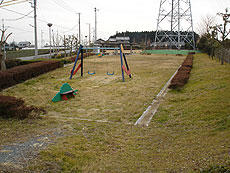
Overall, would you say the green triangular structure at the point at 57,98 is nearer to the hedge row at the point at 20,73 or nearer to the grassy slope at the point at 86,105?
the grassy slope at the point at 86,105

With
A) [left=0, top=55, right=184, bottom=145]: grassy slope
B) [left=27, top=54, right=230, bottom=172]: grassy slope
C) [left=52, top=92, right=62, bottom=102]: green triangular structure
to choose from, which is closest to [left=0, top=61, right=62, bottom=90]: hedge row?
[left=0, top=55, right=184, bottom=145]: grassy slope

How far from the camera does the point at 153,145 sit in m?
4.10

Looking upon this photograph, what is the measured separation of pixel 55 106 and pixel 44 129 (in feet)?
7.81

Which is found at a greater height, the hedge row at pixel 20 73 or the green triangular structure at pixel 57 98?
the hedge row at pixel 20 73

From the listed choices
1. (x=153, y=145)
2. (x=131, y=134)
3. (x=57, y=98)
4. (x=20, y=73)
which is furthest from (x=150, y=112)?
(x=20, y=73)

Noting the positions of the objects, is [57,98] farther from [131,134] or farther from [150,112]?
[131,134]

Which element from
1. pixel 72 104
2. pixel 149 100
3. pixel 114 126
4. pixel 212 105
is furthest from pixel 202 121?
pixel 72 104

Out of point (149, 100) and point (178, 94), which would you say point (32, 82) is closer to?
point (149, 100)

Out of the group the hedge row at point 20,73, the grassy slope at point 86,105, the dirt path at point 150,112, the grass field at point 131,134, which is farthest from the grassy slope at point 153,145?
the hedge row at point 20,73

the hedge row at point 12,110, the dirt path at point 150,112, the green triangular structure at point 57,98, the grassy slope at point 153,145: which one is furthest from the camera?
the green triangular structure at point 57,98

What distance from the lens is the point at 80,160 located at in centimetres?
336

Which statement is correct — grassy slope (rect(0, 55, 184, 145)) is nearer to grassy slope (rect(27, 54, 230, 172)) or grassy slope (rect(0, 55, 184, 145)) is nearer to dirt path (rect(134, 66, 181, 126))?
dirt path (rect(134, 66, 181, 126))

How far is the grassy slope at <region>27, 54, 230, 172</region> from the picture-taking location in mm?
3100

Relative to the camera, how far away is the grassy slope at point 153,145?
3.10m
